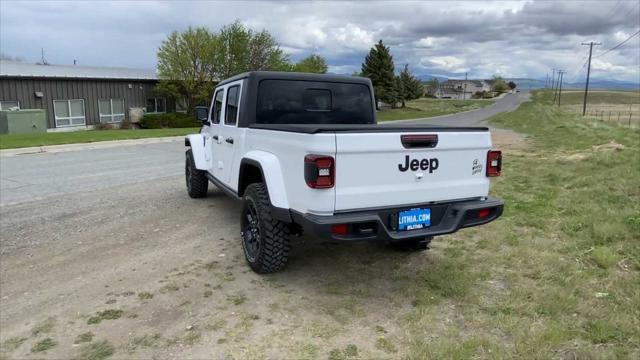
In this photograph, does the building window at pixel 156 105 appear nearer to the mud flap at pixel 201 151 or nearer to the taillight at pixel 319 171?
the mud flap at pixel 201 151

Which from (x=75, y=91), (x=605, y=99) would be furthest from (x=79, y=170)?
(x=605, y=99)

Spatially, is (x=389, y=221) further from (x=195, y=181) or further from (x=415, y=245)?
(x=195, y=181)

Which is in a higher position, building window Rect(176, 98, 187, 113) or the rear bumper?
building window Rect(176, 98, 187, 113)

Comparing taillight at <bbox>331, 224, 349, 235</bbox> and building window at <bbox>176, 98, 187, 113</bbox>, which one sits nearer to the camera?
taillight at <bbox>331, 224, 349, 235</bbox>

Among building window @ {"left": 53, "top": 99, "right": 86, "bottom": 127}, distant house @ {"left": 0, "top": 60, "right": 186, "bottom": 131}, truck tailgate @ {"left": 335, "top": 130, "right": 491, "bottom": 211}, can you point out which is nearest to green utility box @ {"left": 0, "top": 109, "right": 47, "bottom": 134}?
distant house @ {"left": 0, "top": 60, "right": 186, "bottom": 131}

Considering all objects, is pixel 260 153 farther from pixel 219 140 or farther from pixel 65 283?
pixel 65 283

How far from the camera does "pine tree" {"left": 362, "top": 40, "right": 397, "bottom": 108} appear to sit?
180 ft

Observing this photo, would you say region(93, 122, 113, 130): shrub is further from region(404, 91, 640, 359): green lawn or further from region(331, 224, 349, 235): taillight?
region(331, 224, 349, 235): taillight

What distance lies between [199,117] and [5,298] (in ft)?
11.5

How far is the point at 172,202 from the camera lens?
7578 millimetres

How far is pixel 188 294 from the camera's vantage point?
13.5ft

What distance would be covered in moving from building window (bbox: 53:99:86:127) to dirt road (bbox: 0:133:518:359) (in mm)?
25304

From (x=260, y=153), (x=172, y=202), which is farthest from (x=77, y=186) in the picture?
(x=260, y=153)

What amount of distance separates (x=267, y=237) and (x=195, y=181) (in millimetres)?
3715
